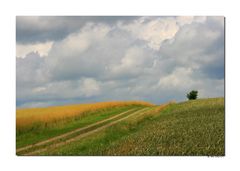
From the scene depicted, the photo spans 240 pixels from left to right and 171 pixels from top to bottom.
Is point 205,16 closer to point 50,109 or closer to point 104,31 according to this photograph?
point 104,31

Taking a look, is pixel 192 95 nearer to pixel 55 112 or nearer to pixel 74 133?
pixel 74 133

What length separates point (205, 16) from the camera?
12.8 meters

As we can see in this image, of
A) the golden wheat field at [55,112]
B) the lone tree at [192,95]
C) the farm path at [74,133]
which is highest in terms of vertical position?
the lone tree at [192,95]

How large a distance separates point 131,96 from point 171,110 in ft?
4.30

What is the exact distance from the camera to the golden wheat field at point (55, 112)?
12.8m

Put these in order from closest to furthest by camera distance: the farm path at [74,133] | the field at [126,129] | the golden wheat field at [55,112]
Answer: the field at [126,129] → the farm path at [74,133] → the golden wheat field at [55,112]

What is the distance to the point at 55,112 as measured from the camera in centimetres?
1311

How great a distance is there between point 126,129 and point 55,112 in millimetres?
2104

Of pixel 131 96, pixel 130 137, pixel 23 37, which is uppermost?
pixel 23 37

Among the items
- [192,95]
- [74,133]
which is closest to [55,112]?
[74,133]

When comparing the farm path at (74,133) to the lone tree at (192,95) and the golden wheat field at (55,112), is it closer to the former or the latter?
the golden wheat field at (55,112)

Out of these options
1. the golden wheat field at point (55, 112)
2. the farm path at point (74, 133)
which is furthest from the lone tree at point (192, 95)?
the farm path at point (74, 133)

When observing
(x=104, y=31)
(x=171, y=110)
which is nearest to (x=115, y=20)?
(x=104, y=31)

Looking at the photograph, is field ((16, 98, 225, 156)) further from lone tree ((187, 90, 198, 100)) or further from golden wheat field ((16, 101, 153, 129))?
lone tree ((187, 90, 198, 100))
